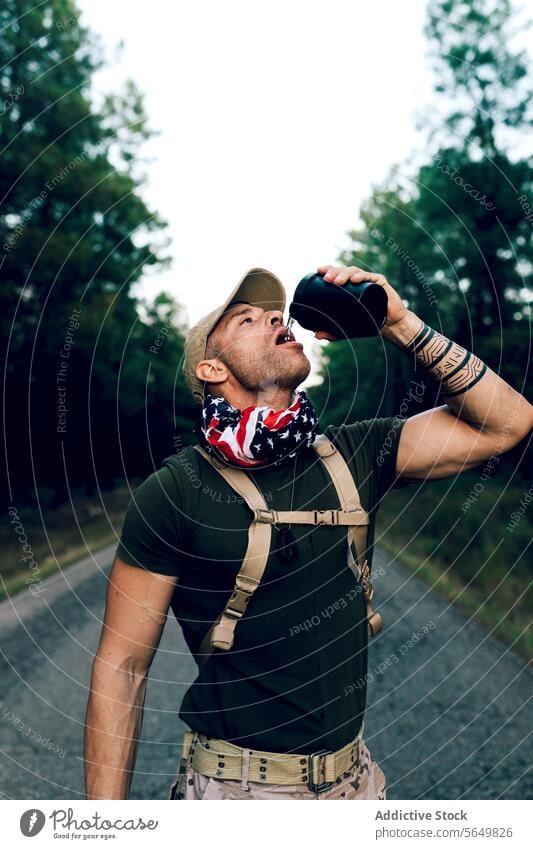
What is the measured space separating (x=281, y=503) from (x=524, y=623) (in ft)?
21.4

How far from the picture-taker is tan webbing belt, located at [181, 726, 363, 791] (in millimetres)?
2221

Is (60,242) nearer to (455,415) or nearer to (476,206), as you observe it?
(476,206)

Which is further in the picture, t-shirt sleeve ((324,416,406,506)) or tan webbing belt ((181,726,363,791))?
t-shirt sleeve ((324,416,406,506))

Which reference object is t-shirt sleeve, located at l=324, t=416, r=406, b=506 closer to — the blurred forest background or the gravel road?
the gravel road

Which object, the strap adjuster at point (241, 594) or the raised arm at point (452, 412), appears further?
the raised arm at point (452, 412)

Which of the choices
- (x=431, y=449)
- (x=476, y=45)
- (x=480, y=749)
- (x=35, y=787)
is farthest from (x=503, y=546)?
(x=476, y=45)

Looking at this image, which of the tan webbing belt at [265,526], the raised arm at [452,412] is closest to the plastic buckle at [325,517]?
the tan webbing belt at [265,526]

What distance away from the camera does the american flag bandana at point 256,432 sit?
7.46 ft

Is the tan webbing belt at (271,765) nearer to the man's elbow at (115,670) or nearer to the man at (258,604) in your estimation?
the man at (258,604)

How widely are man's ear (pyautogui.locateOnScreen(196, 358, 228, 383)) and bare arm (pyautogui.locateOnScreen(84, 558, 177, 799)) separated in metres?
0.66

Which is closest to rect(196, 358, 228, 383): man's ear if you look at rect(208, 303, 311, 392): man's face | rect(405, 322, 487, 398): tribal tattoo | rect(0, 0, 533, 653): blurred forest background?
rect(208, 303, 311, 392): man's face

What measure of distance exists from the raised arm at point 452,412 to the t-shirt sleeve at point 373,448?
0.03m

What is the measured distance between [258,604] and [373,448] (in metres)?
0.64

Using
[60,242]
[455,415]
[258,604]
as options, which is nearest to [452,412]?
[455,415]
